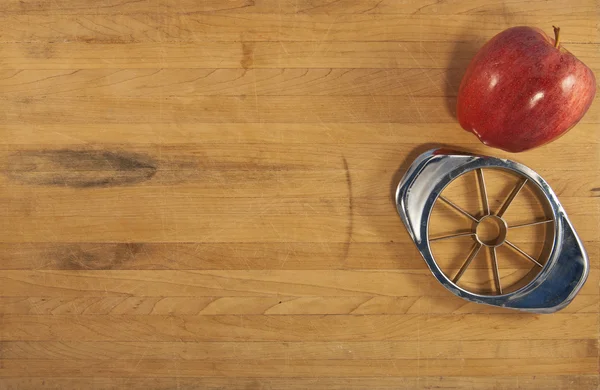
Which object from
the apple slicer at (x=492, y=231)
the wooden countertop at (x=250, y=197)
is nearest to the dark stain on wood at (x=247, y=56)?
the wooden countertop at (x=250, y=197)

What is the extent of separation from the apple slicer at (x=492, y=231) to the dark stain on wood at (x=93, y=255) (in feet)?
1.87

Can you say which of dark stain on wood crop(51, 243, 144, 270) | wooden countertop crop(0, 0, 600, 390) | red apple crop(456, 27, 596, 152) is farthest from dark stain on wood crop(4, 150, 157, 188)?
red apple crop(456, 27, 596, 152)

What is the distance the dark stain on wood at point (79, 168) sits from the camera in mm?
1056

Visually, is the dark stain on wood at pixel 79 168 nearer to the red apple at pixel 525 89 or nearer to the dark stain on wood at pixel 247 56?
the dark stain on wood at pixel 247 56

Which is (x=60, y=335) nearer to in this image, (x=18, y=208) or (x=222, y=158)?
(x=18, y=208)

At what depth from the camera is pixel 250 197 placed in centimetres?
106

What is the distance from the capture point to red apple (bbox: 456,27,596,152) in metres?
0.90

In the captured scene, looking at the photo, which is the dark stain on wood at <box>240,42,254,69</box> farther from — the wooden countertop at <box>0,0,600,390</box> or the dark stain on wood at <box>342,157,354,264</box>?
the dark stain on wood at <box>342,157,354,264</box>

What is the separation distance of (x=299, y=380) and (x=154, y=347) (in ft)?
→ 1.03

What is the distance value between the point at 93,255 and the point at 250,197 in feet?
1.15

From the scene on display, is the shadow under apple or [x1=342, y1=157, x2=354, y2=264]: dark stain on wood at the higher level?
the shadow under apple

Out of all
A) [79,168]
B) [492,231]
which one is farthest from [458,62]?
[79,168]

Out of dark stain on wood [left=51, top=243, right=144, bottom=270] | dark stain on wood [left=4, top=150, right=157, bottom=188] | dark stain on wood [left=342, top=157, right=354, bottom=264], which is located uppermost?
dark stain on wood [left=4, top=150, right=157, bottom=188]

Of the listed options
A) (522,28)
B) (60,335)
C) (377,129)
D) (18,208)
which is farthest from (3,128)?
(522,28)
